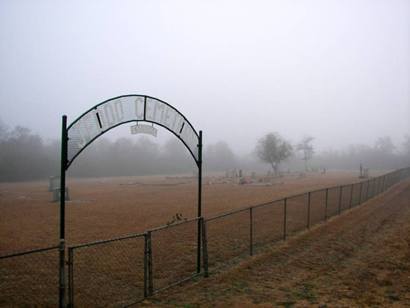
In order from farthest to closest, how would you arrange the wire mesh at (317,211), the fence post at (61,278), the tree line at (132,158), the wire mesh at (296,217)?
the tree line at (132,158)
the wire mesh at (317,211)
the wire mesh at (296,217)
the fence post at (61,278)

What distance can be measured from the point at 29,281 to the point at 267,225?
9.17 m

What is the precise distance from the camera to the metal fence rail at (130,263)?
261 inches

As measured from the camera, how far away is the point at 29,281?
24.9 feet

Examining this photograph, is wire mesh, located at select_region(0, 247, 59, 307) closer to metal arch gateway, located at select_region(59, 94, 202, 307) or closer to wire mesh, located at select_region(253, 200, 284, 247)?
metal arch gateway, located at select_region(59, 94, 202, 307)

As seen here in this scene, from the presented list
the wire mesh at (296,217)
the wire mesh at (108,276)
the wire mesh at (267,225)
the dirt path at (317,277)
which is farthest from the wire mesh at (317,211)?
the wire mesh at (108,276)

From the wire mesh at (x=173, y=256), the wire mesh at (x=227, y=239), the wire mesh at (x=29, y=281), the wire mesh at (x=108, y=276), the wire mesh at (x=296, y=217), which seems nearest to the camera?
the wire mesh at (x=29, y=281)

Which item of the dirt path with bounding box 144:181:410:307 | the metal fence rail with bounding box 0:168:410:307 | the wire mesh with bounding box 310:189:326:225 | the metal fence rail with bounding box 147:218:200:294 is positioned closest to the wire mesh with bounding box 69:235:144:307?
the metal fence rail with bounding box 0:168:410:307

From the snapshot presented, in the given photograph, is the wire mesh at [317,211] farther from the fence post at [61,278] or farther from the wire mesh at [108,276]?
the fence post at [61,278]

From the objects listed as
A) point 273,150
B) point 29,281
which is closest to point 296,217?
point 29,281

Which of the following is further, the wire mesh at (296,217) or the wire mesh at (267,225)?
the wire mesh at (296,217)

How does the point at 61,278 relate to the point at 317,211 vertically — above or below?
above

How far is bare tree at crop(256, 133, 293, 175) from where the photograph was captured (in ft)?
280

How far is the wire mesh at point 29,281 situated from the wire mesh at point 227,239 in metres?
3.56

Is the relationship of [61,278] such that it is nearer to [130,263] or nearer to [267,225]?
[130,263]
